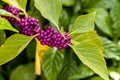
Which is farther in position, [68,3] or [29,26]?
[68,3]

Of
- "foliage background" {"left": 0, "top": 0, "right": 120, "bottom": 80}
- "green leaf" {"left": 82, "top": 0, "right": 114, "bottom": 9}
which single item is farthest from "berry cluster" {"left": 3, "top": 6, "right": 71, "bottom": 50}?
"green leaf" {"left": 82, "top": 0, "right": 114, "bottom": 9}

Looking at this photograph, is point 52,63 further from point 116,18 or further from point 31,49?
point 116,18

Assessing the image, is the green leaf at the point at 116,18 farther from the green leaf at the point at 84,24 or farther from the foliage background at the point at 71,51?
the green leaf at the point at 84,24

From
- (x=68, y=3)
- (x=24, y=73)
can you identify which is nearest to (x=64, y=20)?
(x=68, y=3)

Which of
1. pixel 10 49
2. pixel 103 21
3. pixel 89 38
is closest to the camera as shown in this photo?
pixel 10 49

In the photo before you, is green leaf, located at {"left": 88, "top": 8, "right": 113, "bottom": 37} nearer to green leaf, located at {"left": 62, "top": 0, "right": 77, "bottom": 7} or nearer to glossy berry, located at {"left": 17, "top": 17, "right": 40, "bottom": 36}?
green leaf, located at {"left": 62, "top": 0, "right": 77, "bottom": 7}

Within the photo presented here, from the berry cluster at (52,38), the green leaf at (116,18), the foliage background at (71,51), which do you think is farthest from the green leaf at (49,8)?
the green leaf at (116,18)
